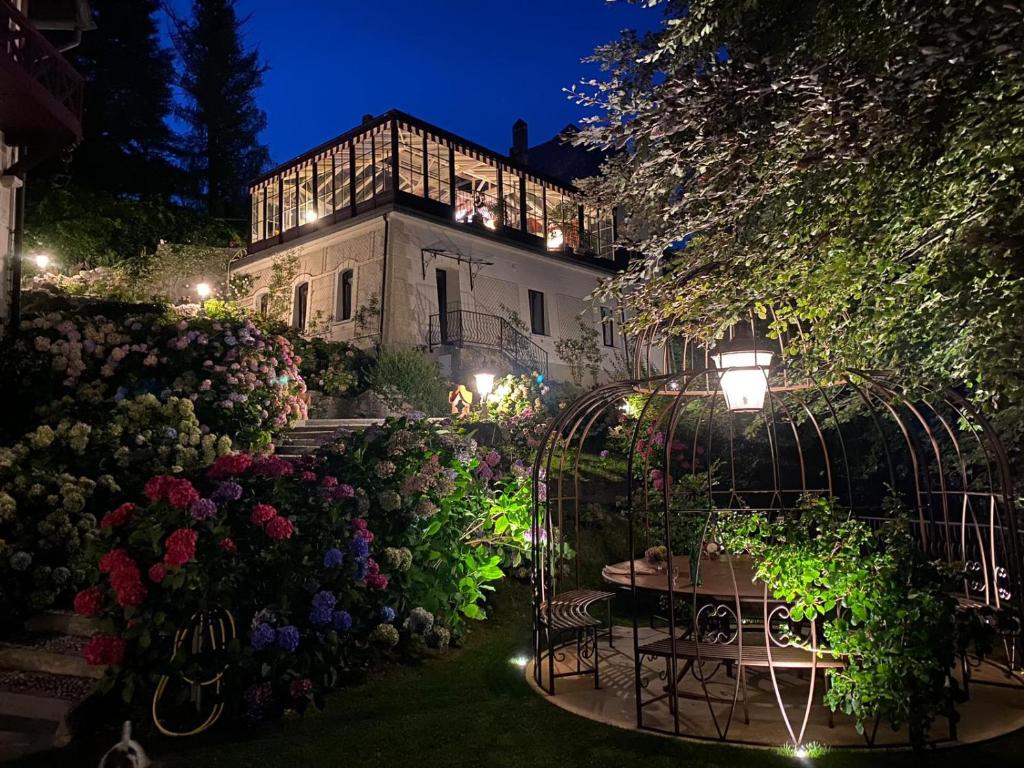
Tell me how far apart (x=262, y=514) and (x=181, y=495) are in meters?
0.51

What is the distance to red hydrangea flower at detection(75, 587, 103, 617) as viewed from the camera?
13.6ft

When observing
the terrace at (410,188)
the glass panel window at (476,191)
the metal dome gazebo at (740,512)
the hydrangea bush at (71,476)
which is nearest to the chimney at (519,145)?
the terrace at (410,188)

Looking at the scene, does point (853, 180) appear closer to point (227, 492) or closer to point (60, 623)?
point (227, 492)

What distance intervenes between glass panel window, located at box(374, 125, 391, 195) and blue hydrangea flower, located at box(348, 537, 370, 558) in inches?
556

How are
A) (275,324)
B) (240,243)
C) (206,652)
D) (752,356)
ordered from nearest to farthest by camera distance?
(206,652) < (752,356) < (275,324) < (240,243)

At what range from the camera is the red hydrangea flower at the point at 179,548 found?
13.5 feet

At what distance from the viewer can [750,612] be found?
756 centimetres

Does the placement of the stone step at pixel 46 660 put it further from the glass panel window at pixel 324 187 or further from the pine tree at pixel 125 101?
the pine tree at pixel 125 101

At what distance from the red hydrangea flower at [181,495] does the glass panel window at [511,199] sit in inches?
659

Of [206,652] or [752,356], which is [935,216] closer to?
[752,356]

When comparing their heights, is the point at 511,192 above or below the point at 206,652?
above

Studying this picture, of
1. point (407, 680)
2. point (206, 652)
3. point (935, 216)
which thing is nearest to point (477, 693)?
point (407, 680)

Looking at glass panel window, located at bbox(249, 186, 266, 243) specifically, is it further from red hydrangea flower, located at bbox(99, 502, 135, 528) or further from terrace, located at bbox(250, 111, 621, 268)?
red hydrangea flower, located at bbox(99, 502, 135, 528)

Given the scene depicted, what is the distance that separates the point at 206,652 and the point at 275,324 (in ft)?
37.0
